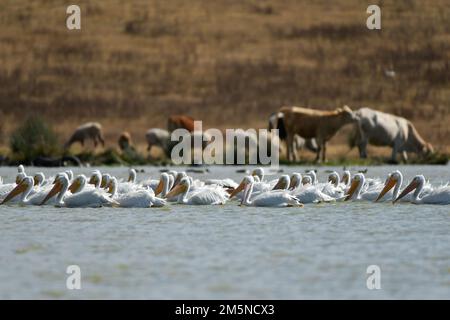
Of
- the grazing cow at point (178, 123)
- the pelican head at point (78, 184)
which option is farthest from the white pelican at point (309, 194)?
the grazing cow at point (178, 123)

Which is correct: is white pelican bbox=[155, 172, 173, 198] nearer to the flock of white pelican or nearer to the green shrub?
the flock of white pelican

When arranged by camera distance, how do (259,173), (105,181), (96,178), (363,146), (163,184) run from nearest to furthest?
(163,184), (96,178), (105,181), (259,173), (363,146)

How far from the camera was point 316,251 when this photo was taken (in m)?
12.0

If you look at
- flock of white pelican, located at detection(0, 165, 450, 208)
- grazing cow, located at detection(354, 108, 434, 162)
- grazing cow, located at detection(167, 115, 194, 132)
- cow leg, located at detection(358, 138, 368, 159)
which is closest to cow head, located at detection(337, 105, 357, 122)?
grazing cow, located at detection(354, 108, 434, 162)

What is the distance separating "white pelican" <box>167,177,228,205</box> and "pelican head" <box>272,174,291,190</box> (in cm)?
108

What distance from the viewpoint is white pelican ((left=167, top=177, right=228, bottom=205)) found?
17.7m

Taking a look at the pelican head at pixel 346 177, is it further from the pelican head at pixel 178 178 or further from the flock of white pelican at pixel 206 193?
the pelican head at pixel 178 178

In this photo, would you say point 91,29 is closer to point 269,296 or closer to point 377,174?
point 377,174

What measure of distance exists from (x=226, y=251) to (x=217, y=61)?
5882cm

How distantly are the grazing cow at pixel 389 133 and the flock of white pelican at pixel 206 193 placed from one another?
20.1 metres

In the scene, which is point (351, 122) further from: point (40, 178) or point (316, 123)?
point (40, 178)

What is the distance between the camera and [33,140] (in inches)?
1495

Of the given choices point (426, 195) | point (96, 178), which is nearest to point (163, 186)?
point (96, 178)
